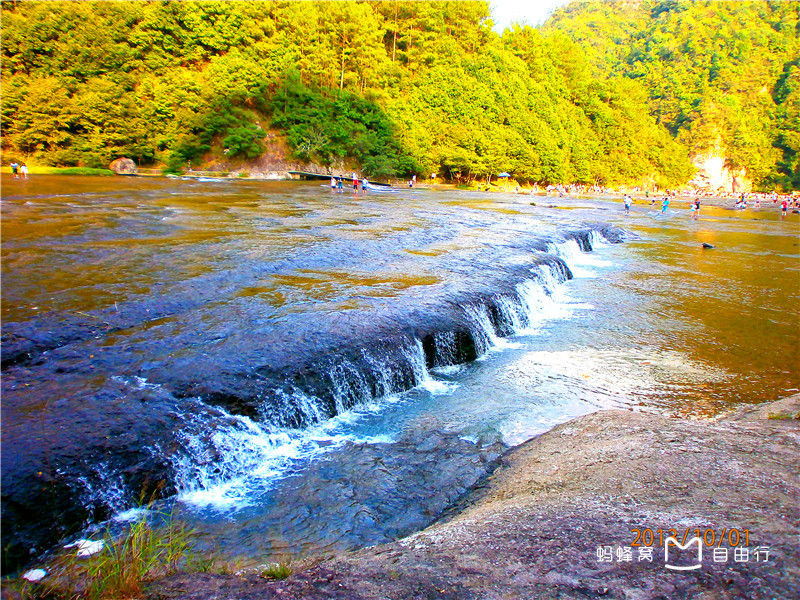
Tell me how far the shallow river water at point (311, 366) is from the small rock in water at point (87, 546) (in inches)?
7.2

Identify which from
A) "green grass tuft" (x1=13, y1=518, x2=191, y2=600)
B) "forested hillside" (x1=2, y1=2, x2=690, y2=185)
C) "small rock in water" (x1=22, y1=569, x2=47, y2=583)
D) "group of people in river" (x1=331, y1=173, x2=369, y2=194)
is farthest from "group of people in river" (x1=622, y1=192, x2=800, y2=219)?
"small rock in water" (x1=22, y1=569, x2=47, y2=583)

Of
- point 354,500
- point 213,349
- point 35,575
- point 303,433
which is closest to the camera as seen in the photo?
point 35,575

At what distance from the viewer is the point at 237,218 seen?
2292 cm

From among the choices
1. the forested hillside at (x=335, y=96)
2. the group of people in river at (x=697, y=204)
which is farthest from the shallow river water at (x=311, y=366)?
the forested hillside at (x=335, y=96)

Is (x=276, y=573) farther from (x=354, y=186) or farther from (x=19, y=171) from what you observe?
(x=19, y=171)

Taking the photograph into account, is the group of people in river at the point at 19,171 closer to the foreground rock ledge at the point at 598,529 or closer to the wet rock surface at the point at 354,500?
the wet rock surface at the point at 354,500

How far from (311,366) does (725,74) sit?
154287mm

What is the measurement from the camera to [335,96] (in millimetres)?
69438

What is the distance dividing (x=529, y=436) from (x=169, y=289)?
341 inches

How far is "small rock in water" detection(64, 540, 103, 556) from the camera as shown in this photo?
4455 millimetres

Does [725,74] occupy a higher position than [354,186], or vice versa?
[725,74]

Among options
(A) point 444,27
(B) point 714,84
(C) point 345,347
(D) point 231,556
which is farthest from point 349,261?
(B) point 714,84

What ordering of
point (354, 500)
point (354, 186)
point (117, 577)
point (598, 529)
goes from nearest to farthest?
1. point (117, 577)
2. point (598, 529)
3. point (354, 500)
4. point (354, 186)

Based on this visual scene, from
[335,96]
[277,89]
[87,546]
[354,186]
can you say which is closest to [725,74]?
[335,96]
